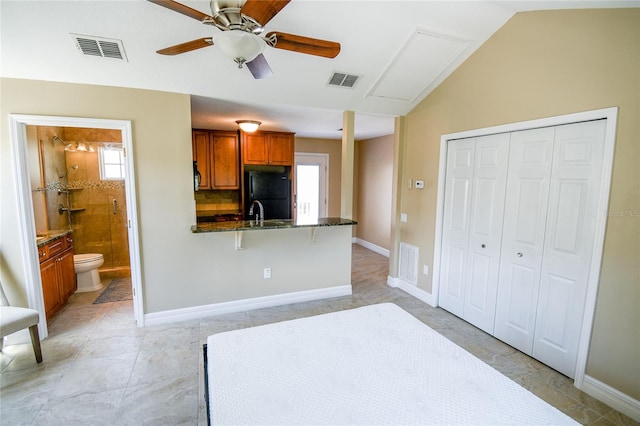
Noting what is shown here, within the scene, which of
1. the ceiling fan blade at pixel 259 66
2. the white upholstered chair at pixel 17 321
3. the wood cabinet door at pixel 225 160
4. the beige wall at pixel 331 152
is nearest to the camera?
the ceiling fan blade at pixel 259 66

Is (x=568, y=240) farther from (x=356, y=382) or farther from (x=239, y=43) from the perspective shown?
(x=239, y=43)

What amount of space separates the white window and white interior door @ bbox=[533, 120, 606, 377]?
17.3 ft

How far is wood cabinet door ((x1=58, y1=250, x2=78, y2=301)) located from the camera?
339cm

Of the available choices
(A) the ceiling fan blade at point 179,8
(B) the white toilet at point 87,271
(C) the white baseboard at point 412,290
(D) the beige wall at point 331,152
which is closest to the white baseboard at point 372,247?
(D) the beige wall at point 331,152

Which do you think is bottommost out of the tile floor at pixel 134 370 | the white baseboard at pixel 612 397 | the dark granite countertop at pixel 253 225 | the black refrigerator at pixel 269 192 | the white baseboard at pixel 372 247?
the tile floor at pixel 134 370

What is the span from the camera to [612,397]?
198 cm

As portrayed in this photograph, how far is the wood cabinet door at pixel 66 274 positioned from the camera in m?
3.39

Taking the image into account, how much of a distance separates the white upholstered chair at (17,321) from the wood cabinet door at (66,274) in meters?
1.00

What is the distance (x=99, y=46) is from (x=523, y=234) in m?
3.72

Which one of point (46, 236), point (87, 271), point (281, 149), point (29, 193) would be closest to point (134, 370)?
point (29, 193)

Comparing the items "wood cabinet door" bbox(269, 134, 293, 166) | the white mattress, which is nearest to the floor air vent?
the white mattress

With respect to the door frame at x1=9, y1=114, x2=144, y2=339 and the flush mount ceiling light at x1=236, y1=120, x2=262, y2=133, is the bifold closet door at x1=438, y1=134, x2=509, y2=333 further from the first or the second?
the door frame at x1=9, y1=114, x2=144, y2=339

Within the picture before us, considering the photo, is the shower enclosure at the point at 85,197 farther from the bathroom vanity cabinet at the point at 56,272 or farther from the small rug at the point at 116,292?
the bathroom vanity cabinet at the point at 56,272

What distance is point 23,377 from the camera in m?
2.20
